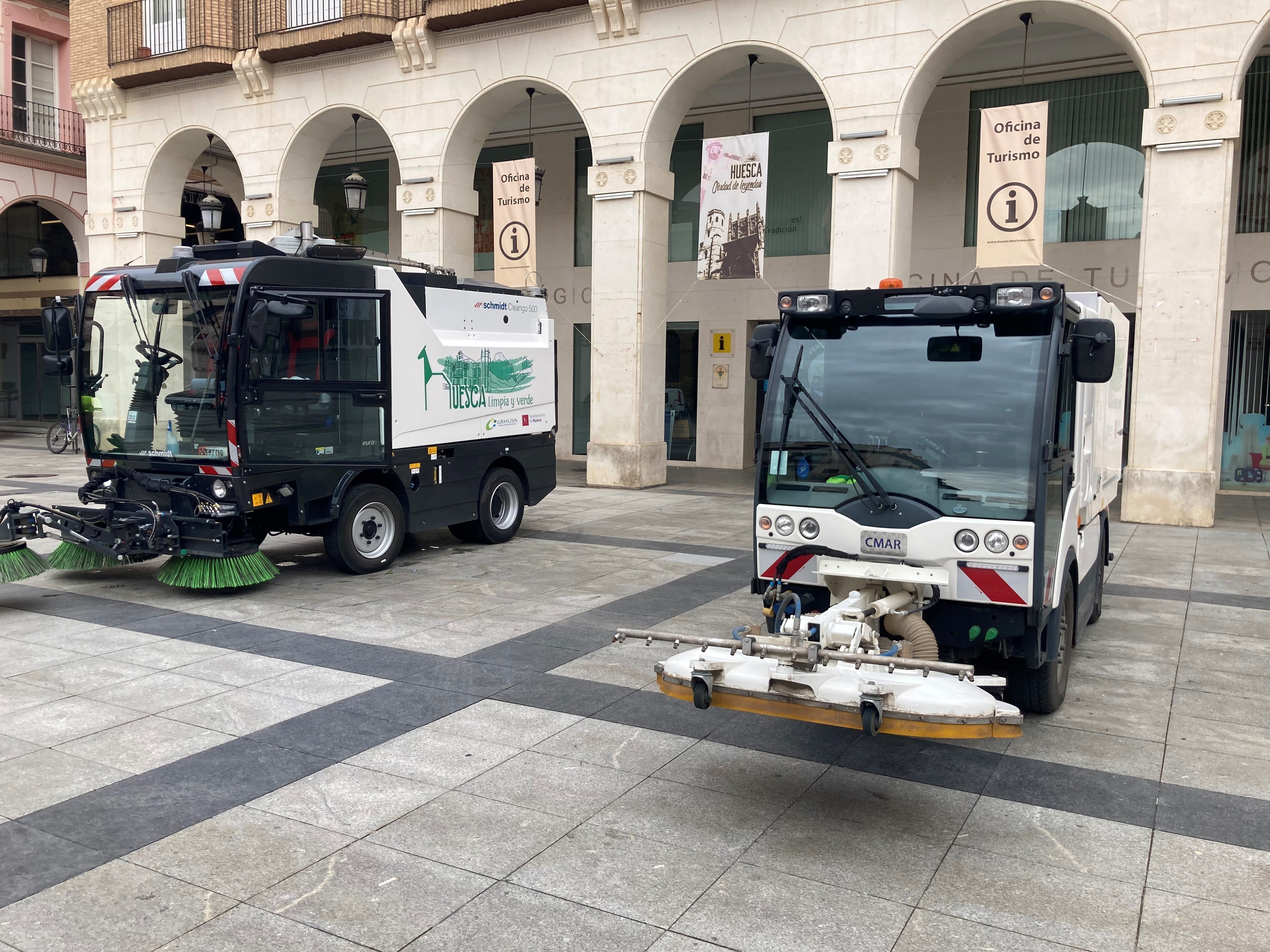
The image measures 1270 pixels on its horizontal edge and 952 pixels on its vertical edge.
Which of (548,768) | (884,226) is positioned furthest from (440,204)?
(548,768)

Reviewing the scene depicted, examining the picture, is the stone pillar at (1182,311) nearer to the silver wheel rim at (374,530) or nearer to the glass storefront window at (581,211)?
the silver wheel rim at (374,530)

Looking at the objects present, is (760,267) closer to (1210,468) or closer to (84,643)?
(1210,468)

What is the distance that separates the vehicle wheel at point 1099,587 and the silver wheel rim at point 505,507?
6.81 metres

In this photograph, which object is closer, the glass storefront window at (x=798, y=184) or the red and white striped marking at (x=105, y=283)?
the red and white striped marking at (x=105, y=283)

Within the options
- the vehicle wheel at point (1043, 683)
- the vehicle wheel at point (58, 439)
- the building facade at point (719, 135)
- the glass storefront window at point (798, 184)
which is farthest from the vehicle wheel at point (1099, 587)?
the vehicle wheel at point (58, 439)

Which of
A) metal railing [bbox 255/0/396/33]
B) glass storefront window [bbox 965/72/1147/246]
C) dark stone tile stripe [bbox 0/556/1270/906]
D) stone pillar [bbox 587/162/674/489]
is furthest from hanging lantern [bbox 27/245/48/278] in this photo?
glass storefront window [bbox 965/72/1147/246]

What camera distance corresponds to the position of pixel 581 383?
78.6ft

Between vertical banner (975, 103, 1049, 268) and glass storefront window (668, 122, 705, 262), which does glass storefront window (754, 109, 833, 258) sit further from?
vertical banner (975, 103, 1049, 268)

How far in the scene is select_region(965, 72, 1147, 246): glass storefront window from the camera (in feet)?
58.7

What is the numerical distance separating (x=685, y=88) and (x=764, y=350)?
1277 cm

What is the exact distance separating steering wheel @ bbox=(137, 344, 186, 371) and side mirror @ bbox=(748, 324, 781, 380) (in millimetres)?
5937

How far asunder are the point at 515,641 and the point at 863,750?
3.10 m

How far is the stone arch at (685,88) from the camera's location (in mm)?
16844

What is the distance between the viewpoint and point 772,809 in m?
4.93
